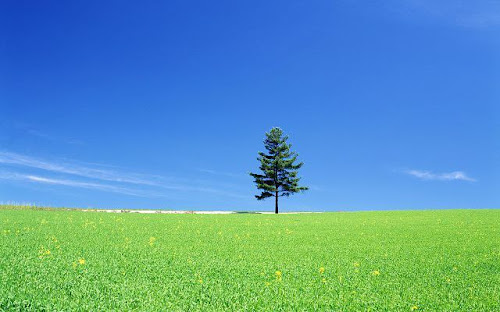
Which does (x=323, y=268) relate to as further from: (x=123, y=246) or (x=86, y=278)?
(x=123, y=246)

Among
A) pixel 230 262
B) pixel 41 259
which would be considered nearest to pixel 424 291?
pixel 230 262

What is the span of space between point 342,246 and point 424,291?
5.27 metres

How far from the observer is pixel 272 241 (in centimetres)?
1270

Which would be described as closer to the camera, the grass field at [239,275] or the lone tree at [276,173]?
the grass field at [239,275]

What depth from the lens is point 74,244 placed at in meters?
10.7

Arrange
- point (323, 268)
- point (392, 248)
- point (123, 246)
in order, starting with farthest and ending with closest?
point (392, 248) → point (123, 246) → point (323, 268)

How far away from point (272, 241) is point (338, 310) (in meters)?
7.44

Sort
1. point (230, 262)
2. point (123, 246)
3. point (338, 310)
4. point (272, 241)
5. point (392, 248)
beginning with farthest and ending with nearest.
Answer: point (272, 241) → point (392, 248) → point (123, 246) → point (230, 262) → point (338, 310)

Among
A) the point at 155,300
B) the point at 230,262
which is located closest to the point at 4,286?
the point at 155,300

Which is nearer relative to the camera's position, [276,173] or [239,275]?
[239,275]

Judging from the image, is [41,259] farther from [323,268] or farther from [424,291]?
[424,291]

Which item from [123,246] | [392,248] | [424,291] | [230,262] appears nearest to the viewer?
[424,291]

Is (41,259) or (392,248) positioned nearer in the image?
(41,259)

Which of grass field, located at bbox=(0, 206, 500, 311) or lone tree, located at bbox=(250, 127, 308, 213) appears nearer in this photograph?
grass field, located at bbox=(0, 206, 500, 311)
